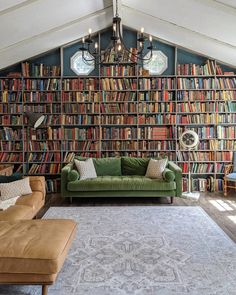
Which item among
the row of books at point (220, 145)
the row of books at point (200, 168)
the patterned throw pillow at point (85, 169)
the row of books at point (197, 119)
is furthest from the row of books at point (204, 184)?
the patterned throw pillow at point (85, 169)

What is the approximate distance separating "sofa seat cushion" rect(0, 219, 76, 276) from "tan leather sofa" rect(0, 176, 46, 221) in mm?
604

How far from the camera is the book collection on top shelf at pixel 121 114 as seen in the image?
613cm

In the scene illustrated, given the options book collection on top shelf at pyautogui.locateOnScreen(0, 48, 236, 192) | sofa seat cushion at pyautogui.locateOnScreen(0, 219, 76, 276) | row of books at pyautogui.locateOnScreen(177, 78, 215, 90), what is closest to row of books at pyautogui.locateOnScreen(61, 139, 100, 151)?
book collection on top shelf at pyautogui.locateOnScreen(0, 48, 236, 192)

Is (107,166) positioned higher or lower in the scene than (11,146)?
lower

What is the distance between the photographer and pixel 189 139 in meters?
5.81

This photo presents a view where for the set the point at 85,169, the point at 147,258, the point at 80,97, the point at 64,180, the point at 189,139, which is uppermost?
the point at 80,97

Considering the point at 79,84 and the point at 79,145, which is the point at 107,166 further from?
the point at 79,84

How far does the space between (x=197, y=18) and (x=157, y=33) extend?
1.36 metres

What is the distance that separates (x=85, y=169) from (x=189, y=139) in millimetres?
2225

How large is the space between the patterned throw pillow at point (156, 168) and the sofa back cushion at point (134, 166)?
0.65 feet

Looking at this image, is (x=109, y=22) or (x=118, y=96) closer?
(x=109, y=22)

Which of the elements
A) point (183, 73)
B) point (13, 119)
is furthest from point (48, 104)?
point (183, 73)

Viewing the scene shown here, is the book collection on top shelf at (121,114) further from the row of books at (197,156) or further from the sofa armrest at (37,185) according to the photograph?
the sofa armrest at (37,185)

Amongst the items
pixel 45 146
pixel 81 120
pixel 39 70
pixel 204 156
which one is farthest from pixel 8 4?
pixel 204 156
